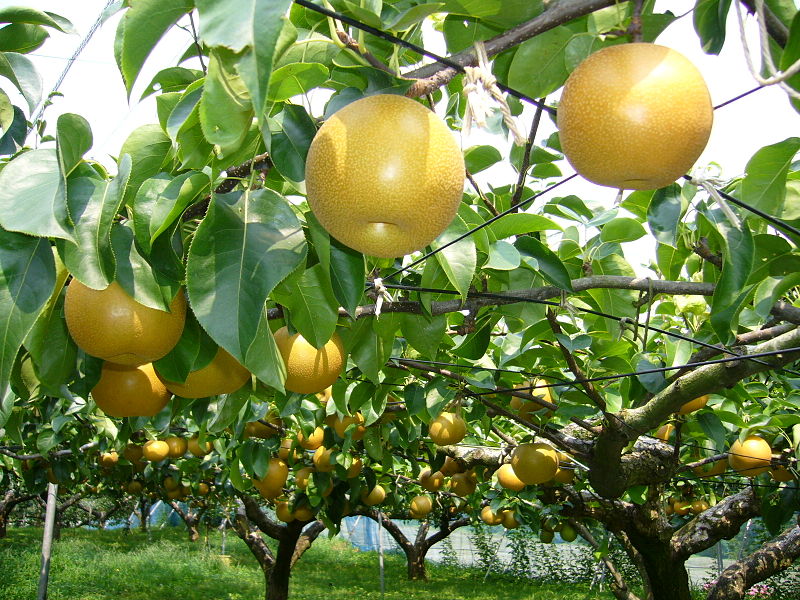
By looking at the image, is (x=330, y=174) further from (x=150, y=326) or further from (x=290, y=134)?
(x=150, y=326)

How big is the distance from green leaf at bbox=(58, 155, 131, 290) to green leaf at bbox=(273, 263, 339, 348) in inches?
15.5

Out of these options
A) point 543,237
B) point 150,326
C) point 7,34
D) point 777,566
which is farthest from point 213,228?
point 777,566

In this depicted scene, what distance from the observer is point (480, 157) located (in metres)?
1.50

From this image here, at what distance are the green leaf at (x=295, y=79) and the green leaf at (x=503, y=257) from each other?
56cm

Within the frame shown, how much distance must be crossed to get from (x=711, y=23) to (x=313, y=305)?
81 centimetres

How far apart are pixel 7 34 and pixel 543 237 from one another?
1254 millimetres

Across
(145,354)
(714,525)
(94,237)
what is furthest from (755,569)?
(94,237)

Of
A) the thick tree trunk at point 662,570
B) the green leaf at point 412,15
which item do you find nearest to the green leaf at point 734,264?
the green leaf at point 412,15

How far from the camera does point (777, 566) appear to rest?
4863mm

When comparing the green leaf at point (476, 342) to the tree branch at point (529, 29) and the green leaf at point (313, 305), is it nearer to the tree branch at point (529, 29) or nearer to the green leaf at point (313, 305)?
the green leaf at point (313, 305)

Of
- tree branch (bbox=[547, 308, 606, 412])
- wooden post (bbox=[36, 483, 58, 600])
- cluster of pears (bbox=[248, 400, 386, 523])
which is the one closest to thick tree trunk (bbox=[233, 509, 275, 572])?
cluster of pears (bbox=[248, 400, 386, 523])

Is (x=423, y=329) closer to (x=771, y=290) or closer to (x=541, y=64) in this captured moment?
(x=771, y=290)

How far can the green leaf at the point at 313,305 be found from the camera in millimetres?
1297

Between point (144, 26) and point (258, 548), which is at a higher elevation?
point (144, 26)
